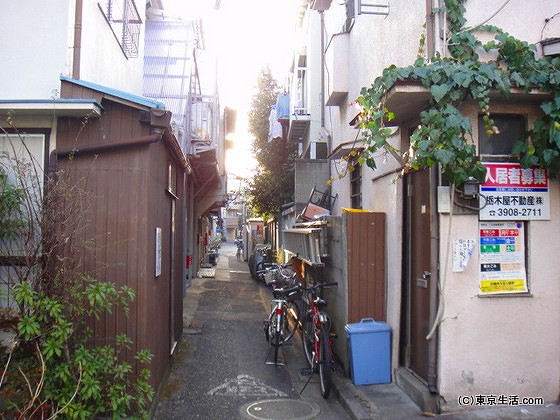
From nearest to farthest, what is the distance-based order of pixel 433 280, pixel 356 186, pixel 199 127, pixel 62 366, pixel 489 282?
pixel 62 366, pixel 489 282, pixel 433 280, pixel 356 186, pixel 199 127

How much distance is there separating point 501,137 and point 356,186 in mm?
4182

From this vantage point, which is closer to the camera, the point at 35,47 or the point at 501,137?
the point at 501,137

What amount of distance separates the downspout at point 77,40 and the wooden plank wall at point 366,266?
12.5 feet

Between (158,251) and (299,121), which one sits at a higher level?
(299,121)

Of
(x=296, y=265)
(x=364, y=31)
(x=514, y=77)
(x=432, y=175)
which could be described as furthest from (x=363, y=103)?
(x=296, y=265)

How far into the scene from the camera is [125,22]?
308 inches

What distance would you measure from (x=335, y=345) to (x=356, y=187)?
3163mm

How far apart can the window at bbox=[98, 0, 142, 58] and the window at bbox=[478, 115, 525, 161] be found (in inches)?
196

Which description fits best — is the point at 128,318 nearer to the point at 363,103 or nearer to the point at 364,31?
the point at 363,103

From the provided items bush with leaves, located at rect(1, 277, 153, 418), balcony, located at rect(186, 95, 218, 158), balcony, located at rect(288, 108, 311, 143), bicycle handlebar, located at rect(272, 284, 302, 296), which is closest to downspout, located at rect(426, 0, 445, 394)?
bush with leaves, located at rect(1, 277, 153, 418)

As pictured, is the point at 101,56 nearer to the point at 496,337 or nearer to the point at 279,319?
the point at 279,319

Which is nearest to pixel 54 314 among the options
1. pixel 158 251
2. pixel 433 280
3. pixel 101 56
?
pixel 158 251

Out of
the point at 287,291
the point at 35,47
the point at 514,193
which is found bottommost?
the point at 287,291

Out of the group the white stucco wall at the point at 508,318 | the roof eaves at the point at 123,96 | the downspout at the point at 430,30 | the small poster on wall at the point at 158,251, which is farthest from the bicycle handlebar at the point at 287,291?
the downspout at the point at 430,30
